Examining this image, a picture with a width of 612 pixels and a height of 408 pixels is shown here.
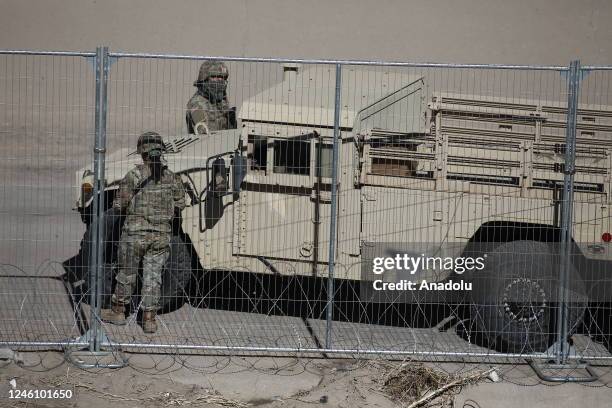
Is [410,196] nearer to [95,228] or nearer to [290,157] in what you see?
[290,157]

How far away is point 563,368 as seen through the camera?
7.96m

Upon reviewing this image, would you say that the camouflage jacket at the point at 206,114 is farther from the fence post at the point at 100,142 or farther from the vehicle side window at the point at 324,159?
the fence post at the point at 100,142

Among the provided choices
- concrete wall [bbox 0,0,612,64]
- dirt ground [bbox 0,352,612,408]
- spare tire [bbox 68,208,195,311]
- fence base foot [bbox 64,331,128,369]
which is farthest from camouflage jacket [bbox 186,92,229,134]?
concrete wall [bbox 0,0,612,64]

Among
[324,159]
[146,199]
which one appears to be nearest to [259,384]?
[146,199]

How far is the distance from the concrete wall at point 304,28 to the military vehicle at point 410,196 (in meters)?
9.81

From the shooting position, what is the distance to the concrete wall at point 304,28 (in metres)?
18.5

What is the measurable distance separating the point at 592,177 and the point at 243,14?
11.4 metres

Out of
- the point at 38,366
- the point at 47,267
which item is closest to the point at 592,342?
the point at 38,366

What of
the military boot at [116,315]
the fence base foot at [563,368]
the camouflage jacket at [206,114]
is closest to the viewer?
the fence base foot at [563,368]

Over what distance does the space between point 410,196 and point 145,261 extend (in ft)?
7.78

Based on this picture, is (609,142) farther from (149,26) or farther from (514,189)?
(149,26)

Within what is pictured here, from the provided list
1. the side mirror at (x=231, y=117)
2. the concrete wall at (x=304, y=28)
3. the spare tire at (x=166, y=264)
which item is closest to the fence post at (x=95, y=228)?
the spare tire at (x=166, y=264)

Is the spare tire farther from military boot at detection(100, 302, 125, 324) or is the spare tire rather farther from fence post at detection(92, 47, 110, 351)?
fence post at detection(92, 47, 110, 351)

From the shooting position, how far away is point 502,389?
7.60 meters
